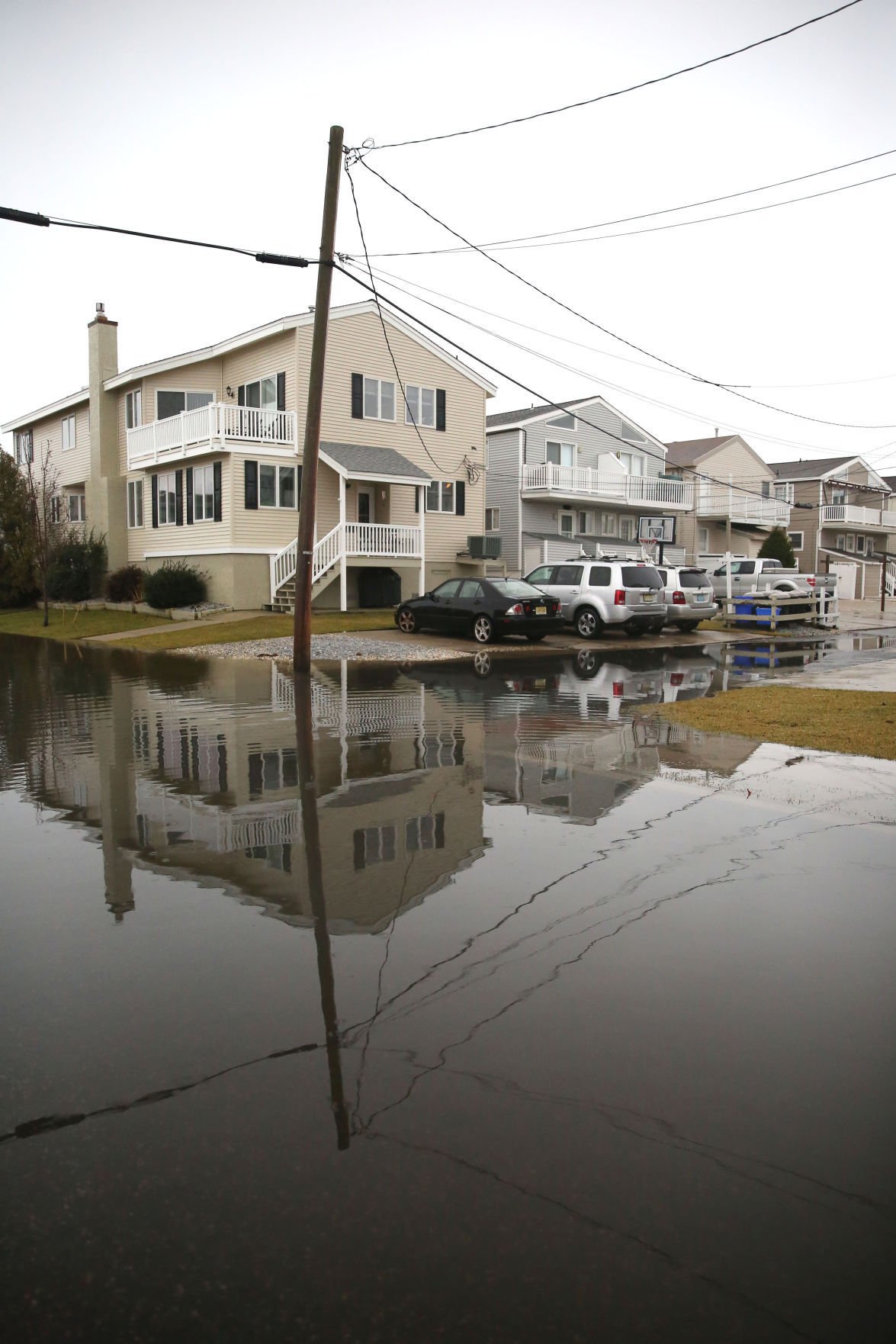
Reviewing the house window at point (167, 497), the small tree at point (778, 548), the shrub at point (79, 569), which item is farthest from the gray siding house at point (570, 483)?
the shrub at point (79, 569)

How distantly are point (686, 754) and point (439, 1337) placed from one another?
850 centimetres

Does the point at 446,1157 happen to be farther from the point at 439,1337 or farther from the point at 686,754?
the point at 686,754

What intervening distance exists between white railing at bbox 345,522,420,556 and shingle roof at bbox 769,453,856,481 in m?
38.5

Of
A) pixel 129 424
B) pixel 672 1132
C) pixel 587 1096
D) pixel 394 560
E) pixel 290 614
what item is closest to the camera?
pixel 672 1132

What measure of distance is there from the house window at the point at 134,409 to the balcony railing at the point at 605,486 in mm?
14972

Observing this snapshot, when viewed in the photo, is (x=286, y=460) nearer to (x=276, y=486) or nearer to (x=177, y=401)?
(x=276, y=486)

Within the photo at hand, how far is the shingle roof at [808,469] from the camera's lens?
210 feet

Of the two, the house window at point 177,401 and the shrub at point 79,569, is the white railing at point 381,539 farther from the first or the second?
the shrub at point 79,569

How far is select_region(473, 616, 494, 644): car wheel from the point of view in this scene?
25.0 m

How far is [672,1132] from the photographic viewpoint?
350 cm

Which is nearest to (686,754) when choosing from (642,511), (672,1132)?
(672,1132)

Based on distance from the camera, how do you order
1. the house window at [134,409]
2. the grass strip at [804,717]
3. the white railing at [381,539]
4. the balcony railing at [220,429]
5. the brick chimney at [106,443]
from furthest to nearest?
the brick chimney at [106,443] → the house window at [134,409] → the white railing at [381,539] → the balcony railing at [220,429] → the grass strip at [804,717]

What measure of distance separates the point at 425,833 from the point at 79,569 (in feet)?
111

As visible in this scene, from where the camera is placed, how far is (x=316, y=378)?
17.6m
